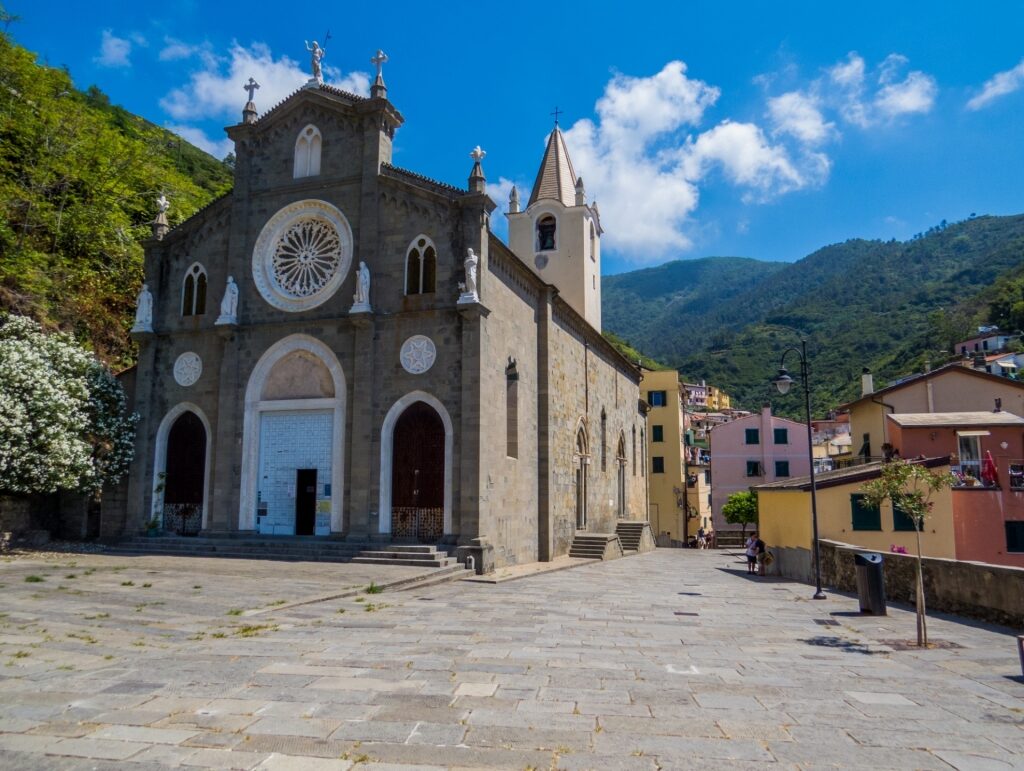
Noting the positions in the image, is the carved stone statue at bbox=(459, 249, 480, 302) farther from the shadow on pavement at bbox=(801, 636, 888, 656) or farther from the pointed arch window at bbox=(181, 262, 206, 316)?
the shadow on pavement at bbox=(801, 636, 888, 656)

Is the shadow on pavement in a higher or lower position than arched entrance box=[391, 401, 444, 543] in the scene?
lower

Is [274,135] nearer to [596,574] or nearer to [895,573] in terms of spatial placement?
[596,574]

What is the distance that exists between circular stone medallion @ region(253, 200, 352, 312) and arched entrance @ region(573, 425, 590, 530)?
1315 cm

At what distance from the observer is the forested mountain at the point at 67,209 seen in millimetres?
29812

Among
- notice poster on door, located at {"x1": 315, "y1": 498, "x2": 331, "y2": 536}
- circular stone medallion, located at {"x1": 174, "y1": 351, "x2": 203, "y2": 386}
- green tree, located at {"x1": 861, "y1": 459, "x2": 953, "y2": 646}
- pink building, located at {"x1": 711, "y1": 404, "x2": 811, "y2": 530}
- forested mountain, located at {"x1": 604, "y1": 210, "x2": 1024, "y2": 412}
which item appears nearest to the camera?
green tree, located at {"x1": 861, "y1": 459, "x2": 953, "y2": 646}

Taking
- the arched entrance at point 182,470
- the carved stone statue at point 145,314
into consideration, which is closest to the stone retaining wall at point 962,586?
the arched entrance at point 182,470

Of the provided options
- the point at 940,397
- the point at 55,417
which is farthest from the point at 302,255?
the point at 940,397

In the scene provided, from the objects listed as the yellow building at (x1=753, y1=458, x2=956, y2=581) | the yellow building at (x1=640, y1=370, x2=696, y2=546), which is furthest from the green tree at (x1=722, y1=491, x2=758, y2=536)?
the yellow building at (x1=753, y1=458, x2=956, y2=581)

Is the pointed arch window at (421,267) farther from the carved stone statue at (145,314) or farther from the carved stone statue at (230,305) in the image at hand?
the carved stone statue at (145,314)

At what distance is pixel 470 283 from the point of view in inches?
850

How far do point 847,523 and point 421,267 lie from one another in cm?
1635

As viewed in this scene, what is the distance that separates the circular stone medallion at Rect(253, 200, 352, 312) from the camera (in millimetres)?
24062

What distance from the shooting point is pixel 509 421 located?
80.5 ft

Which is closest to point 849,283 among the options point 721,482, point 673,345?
point 673,345
